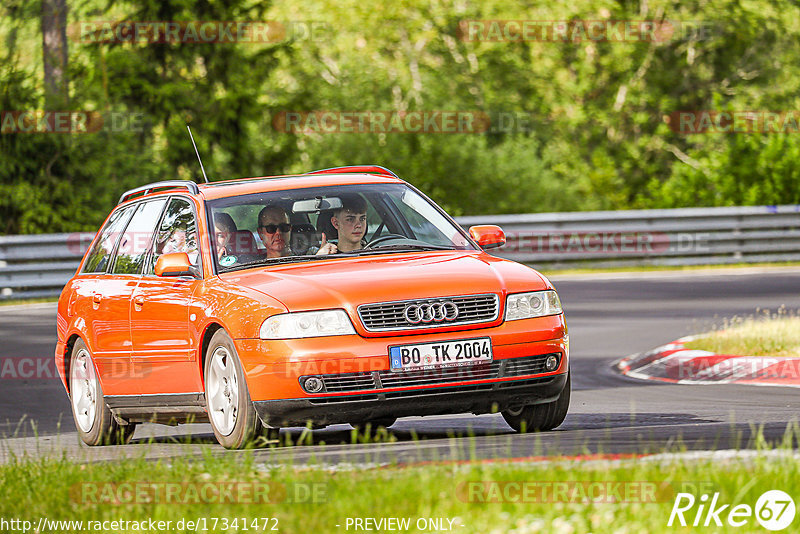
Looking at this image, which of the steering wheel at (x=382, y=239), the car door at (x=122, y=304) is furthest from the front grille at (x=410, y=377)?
the car door at (x=122, y=304)

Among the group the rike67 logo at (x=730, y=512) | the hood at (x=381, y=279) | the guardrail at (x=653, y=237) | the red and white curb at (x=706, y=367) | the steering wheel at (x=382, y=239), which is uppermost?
the steering wheel at (x=382, y=239)

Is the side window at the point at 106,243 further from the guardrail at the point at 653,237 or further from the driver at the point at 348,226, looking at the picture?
the guardrail at the point at 653,237

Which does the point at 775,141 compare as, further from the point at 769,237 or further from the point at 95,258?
the point at 95,258

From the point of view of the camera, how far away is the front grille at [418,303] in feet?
26.9

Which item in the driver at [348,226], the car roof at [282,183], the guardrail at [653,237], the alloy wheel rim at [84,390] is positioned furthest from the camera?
the guardrail at [653,237]

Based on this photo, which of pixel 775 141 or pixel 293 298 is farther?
pixel 775 141

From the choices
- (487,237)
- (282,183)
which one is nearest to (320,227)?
(282,183)

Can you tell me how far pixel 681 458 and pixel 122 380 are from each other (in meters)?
4.63

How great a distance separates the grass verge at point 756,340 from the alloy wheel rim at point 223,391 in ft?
19.7

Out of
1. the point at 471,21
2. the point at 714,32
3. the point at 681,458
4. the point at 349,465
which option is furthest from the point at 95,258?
the point at 714,32

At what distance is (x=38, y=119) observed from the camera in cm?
2853

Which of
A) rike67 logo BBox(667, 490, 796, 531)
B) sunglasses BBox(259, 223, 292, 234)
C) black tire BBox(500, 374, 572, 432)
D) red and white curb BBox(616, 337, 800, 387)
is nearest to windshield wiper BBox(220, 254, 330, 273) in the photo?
sunglasses BBox(259, 223, 292, 234)

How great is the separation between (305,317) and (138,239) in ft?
8.61

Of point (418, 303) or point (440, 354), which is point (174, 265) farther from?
point (440, 354)
